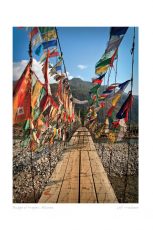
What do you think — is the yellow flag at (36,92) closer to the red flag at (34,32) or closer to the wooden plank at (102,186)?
the red flag at (34,32)

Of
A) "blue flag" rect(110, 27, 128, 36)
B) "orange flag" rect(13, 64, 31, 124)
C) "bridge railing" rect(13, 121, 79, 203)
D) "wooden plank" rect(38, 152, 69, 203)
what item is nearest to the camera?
"orange flag" rect(13, 64, 31, 124)

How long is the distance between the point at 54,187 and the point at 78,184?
11.3 inches

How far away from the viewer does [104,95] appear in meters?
4.33

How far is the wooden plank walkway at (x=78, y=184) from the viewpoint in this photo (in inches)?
128

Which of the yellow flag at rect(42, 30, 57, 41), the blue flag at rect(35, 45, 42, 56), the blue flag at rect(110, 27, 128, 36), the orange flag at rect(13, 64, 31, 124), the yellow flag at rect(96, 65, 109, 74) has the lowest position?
the orange flag at rect(13, 64, 31, 124)

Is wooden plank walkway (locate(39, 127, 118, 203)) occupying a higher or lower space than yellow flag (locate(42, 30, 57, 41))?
lower

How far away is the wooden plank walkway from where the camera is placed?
3.25 metres

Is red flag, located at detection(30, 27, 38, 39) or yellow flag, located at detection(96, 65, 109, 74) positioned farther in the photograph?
yellow flag, located at detection(96, 65, 109, 74)

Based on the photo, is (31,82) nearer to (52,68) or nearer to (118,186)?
(52,68)

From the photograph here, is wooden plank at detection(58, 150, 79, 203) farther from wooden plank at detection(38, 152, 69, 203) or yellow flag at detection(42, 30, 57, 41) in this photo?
yellow flag at detection(42, 30, 57, 41)

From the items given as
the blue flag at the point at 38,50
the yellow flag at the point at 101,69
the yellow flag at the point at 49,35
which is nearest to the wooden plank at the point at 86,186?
the yellow flag at the point at 101,69

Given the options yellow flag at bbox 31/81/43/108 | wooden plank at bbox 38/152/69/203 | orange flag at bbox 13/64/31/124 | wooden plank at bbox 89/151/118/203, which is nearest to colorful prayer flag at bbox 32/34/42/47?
orange flag at bbox 13/64/31/124
